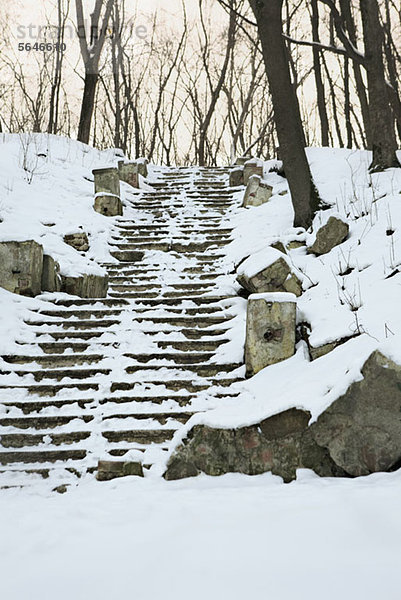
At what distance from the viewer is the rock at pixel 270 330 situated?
4422 millimetres

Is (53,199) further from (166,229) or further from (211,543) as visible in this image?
(211,543)

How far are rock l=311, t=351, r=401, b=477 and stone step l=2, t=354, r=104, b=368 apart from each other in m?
2.43

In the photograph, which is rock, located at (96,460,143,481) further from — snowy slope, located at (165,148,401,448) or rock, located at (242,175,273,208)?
rock, located at (242,175,273,208)

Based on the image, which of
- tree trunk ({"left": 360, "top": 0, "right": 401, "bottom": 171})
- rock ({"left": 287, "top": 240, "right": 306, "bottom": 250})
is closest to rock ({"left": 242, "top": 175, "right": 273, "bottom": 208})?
tree trunk ({"left": 360, "top": 0, "right": 401, "bottom": 171})

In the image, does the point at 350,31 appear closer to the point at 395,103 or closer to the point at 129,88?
the point at 395,103

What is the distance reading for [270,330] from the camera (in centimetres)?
443

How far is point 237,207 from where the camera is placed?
9.24 metres

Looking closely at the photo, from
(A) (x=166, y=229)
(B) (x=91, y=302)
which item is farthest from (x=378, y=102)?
(B) (x=91, y=302)

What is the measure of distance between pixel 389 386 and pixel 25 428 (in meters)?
2.72

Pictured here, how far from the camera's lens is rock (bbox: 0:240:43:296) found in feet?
18.4

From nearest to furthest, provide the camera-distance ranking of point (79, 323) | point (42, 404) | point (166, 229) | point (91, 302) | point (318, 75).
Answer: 1. point (42, 404)
2. point (79, 323)
3. point (91, 302)
4. point (166, 229)
5. point (318, 75)

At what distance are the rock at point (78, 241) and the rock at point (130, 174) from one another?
3704 millimetres

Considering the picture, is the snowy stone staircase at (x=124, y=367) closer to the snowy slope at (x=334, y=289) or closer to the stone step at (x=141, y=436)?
the stone step at (x=141, y=436)

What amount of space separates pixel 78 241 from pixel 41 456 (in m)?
4.00
